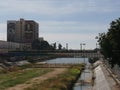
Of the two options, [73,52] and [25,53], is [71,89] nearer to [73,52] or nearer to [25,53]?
[25,53]

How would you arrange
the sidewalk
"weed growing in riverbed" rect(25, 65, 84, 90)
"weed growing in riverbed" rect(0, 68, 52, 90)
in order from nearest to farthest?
1. the sidewalk
2. "weed growing in riverbed" rect(25, 65, 84, 90)
3. "weed growing in riverbed" rect(0, 68, 52, 90)

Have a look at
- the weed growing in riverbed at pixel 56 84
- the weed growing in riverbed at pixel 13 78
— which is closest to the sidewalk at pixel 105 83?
the weed growing in riverbed at pixel 56 84

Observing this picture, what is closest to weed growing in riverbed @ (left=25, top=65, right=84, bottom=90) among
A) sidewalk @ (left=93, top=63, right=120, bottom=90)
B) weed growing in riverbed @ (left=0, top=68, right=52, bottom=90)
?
sidewalk @ (left=93, top=63, right=120, bottom=90)

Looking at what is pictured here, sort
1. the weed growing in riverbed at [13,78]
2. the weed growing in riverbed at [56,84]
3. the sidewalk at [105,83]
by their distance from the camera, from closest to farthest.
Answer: the sidewalk at [105,83] → the weed growing in riverbed at [56,84] → the weed growing in riverbed at [13,78]

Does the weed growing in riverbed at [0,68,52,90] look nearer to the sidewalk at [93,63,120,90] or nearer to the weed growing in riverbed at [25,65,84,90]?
the weed growing in riverbed at [25,65,84,90]

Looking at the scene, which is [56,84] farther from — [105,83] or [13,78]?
[13,78]

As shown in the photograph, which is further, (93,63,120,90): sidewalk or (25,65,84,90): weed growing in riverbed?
(25,65,84,90): weed growing in riverbed

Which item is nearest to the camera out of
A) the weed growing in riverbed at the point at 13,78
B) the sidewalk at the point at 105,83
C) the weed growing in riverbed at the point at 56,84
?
the sidewalk at the point at 105,83

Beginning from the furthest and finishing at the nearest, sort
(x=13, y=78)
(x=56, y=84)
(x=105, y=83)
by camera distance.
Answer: (x=13, y=78) < (x=56, y=84) < (x=105, y=83)

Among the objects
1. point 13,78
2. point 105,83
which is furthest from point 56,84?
point 13,78

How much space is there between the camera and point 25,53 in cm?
16488

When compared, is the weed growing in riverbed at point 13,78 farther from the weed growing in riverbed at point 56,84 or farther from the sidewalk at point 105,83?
the sidewalk at point 105,83

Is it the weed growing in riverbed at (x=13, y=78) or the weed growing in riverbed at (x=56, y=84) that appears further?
the weed growing in riverbed at (x=13, y=78)

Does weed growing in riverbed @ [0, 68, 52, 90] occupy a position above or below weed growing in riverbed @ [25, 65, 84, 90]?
below
